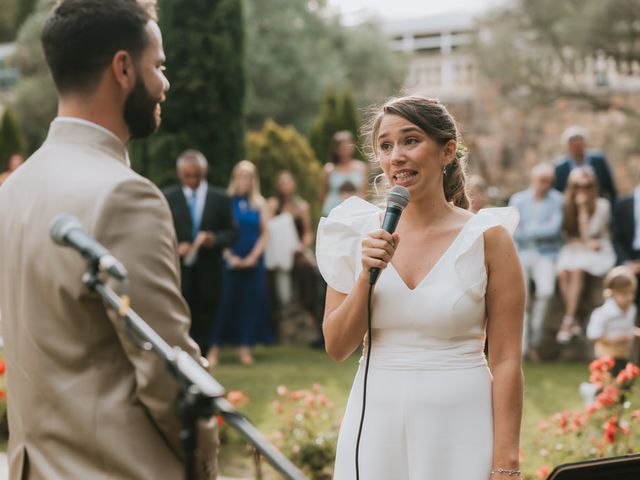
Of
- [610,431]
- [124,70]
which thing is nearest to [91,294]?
[124,70]

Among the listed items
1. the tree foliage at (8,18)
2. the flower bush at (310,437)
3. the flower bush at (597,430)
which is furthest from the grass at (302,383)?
the tree foliage at (8,18)

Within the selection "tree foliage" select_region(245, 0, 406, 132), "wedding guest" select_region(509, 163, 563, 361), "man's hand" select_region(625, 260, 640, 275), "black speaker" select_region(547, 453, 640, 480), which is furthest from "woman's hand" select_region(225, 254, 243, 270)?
"tree foliage" select_region(245, 0, 406, 132)

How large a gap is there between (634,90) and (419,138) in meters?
26.8

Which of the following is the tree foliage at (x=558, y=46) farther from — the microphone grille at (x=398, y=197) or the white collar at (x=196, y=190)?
the microphone grille at (x=398, y=197)

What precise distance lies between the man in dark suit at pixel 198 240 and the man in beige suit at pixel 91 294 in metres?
6.97

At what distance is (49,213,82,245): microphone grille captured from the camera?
2.13 metres

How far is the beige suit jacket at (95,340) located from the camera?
7.61ft

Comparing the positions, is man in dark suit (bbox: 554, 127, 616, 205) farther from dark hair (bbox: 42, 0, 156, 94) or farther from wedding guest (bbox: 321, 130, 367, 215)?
dark hair (bbox: 42, 0, 156, 94)

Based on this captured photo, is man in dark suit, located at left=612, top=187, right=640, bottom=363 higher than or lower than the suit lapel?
lower

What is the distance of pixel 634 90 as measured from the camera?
2839 centimetres

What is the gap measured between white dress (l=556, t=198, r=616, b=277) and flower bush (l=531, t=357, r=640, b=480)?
14.0 ft

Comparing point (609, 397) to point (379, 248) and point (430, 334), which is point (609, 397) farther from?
point (379, 248)

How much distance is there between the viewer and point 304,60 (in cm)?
3728

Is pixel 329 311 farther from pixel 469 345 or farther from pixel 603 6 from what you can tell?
pixel 603 6
